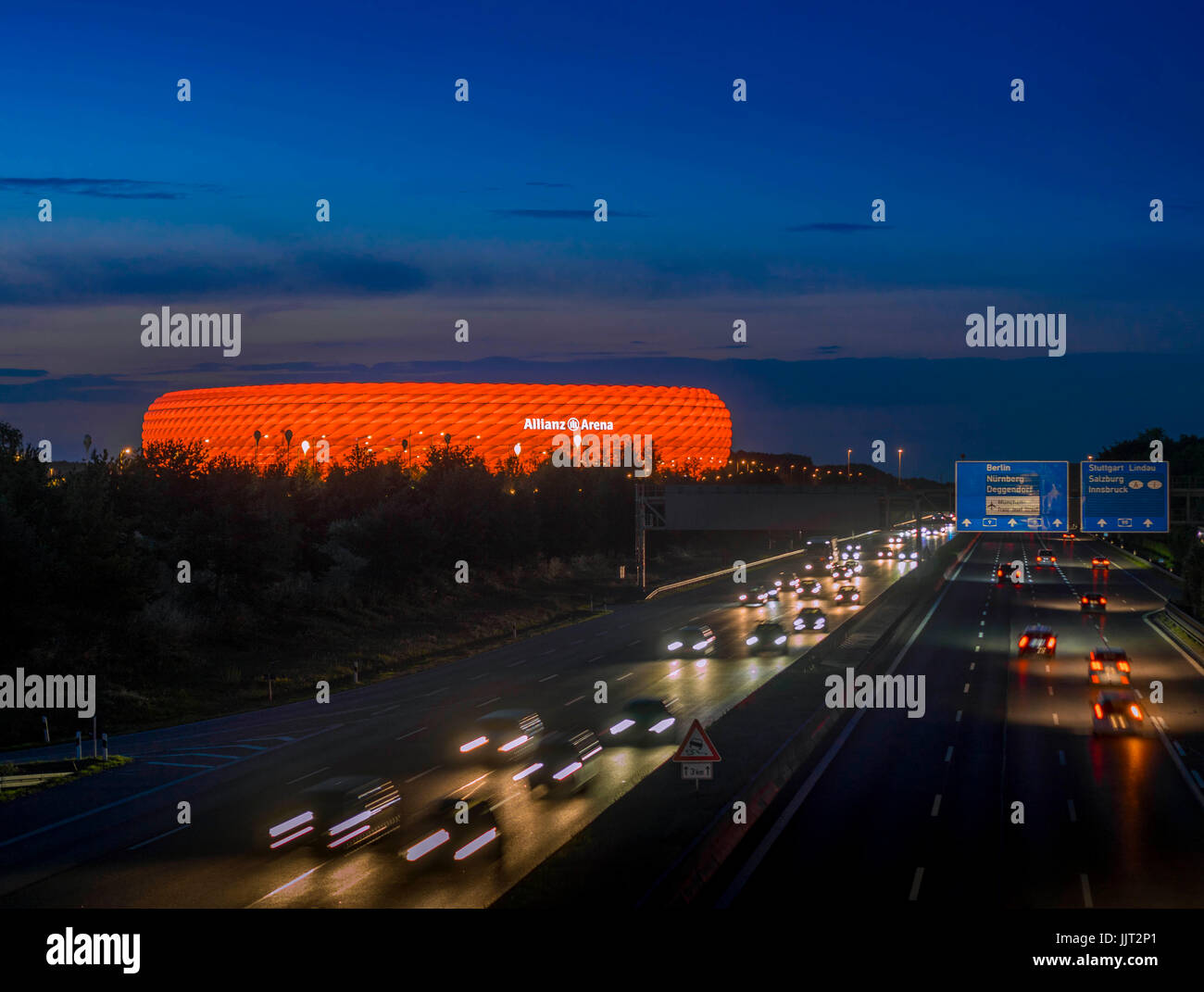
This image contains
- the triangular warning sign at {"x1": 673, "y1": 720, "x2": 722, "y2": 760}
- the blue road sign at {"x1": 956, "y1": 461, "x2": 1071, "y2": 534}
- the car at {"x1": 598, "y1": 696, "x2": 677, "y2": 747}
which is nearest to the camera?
the triangular warning sign at {"x1": 673, "y1": 720, "x2": 722, "y2": 760}

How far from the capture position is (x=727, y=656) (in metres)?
43.7

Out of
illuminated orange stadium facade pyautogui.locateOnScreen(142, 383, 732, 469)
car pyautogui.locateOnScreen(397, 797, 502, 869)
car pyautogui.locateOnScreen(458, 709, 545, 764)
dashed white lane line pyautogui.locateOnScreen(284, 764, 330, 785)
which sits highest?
illuminated orange stadium facade pyautogui.locateOnScreen(142, 383, 732, 469)

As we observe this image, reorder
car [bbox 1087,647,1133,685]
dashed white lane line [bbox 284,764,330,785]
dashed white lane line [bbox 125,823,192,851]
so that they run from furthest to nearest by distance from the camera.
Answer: car [bbox 1087,647,1133,685] → dashed white lane line [bbox 284,764,330,785] → dashed white lane line [bbox 125,823,192,851]

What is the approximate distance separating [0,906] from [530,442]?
175 meters

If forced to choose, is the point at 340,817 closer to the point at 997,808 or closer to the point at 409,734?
the point at 409,734

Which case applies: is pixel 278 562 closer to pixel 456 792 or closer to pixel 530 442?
pixel 456 792

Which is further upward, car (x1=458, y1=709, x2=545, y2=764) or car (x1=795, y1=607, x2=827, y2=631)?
car (x1=458, y1=709, x2=545, y2=764)

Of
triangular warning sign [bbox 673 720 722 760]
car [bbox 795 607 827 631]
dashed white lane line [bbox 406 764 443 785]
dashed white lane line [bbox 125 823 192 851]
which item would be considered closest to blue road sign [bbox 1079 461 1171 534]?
car [bbox 795 607 827 631]

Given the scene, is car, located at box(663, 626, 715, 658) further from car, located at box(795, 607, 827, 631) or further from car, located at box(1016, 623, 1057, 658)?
car, located at box(1016, 623, 1057, 658)

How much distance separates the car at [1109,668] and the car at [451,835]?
2273cm

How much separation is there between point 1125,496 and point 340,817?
31315mm

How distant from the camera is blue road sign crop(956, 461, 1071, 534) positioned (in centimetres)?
4278

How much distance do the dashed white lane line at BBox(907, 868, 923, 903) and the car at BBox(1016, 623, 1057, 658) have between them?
93.2 ft
